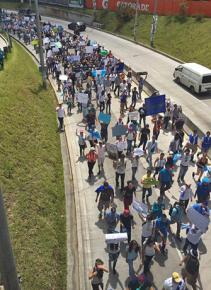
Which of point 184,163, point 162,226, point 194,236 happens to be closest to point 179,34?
point 184,163

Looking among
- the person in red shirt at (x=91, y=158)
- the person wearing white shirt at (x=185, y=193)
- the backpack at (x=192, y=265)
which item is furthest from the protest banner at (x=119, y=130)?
the backpack at (x=192, y=265)

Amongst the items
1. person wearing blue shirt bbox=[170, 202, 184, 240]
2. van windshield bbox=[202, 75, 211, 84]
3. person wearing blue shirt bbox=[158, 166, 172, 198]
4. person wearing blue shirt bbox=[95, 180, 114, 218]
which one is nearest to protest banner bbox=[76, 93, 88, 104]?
person wearing blue shirt bbox=[158, 166, 172, 198]

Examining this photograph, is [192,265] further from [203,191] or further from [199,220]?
[203,191]

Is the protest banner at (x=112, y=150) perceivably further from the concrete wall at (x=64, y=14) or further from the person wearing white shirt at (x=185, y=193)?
the concrete wall at (x=64, y=14)

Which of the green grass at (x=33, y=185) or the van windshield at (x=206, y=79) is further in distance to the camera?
the van windshield at (x=206, y=79)

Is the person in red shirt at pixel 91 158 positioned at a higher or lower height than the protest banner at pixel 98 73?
lower

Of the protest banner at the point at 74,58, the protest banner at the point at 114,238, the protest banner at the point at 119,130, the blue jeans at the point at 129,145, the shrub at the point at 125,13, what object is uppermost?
the shrub at the point at 125,13
